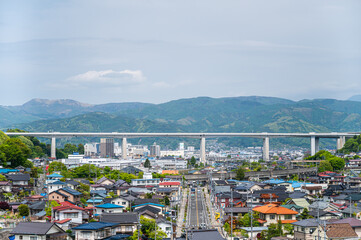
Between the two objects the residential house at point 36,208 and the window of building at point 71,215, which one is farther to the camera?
the residential house at point 36,208

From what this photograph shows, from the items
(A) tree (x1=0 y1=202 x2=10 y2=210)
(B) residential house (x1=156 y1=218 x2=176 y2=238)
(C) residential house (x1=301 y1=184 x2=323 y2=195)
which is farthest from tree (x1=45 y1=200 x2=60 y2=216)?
(C) residential house (x1=301 y1=184 x2=323 y2=195)

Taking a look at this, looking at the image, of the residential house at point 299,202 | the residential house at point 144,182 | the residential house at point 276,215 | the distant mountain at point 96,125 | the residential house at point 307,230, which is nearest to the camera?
the residential house at point 307,230

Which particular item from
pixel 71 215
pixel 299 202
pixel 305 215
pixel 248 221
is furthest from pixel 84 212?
pixel 299 202

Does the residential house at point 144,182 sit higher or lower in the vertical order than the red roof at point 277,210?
lower

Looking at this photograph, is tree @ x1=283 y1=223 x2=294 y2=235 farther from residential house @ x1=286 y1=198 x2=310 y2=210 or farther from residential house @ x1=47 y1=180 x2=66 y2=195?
residential house @ x1=47 y1=180 x2=66 y2=195

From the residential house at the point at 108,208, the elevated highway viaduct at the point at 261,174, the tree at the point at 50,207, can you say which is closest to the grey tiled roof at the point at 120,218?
the residential house at the point at 108,208

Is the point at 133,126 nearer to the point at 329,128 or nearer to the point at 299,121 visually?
the point at 299,121

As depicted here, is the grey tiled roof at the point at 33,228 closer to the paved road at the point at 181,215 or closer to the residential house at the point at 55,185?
the paved road at the point at 181,215
